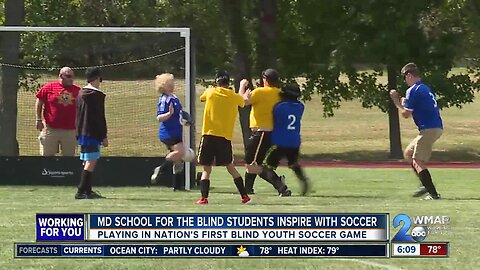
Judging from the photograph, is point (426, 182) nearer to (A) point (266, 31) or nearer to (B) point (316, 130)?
(A) point (266, 31)

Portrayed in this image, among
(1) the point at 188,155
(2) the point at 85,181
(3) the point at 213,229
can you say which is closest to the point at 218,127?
(2) the point at 85,181

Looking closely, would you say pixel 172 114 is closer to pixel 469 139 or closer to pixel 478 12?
pixel 478 12

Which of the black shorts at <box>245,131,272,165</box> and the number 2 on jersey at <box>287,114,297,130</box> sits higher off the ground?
the number 2 on jersey at <box>287,114,297,130</box>

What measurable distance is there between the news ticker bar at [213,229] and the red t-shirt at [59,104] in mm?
7748

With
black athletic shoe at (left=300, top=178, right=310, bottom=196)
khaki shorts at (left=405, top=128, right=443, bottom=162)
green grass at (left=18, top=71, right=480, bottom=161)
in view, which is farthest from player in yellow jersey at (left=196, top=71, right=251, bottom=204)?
green grass at (left=18, top=71, right=480, bottom=161)

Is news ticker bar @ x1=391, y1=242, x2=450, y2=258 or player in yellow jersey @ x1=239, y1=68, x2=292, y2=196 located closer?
news ticker bar @ x1=391, y1=242, x2=450, y2=258

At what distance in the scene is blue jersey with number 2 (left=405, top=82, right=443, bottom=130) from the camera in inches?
582

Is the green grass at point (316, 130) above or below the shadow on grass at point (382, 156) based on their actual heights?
above

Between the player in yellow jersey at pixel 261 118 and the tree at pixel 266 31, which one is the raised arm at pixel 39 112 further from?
the tree at pixel 266 31

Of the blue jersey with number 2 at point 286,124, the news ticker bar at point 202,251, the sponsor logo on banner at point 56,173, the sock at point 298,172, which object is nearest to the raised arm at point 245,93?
the blue jersey with number 2 at point 286,124

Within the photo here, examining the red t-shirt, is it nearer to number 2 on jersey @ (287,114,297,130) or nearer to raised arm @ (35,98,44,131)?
raised arm @ (35,98,44,131)

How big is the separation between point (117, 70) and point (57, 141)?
2.31m

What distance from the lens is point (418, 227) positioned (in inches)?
387

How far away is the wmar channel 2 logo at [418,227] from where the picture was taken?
31.1 ft
